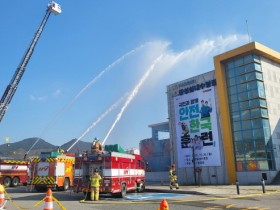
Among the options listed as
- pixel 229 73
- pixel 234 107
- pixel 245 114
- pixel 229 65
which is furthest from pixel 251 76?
pixel 245 114

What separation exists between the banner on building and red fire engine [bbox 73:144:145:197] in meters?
14.1

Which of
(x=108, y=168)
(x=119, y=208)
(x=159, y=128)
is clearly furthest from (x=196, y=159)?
(x=159, y=128)

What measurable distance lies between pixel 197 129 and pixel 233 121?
3.88 m

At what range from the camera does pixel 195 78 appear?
1372 inches

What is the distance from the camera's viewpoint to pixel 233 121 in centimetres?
3206

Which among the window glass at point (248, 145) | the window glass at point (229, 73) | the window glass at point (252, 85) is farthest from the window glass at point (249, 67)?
the window glass at point (248, 145)

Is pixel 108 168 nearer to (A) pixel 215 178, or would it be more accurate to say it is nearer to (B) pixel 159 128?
(A) pixel 215 178

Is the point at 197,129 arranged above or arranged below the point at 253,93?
below

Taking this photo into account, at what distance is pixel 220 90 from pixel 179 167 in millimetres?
9844

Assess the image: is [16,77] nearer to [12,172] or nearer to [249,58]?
[12,172]

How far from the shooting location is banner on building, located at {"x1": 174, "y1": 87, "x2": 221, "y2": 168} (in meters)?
32.3

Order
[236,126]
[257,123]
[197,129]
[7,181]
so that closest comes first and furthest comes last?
[7,181] → [257,123] → [236,126] → [197,129]

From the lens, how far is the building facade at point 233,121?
3022 centimetres

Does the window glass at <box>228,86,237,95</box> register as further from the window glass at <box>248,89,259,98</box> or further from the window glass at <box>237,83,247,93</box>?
the window glass at <box>248,89,259,98</box>
